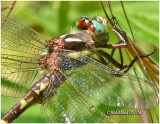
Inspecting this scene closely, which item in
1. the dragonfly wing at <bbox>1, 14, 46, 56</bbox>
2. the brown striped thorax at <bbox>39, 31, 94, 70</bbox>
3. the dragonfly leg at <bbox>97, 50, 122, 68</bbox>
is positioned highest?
the dragonfly wing at <bbox>1, 14, 46, 56</bbox>

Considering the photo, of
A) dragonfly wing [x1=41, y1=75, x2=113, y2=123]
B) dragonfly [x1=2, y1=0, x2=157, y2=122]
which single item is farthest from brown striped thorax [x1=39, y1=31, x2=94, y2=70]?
dragonfly wing [x1=41, y1=75, x2=113, y2=123]

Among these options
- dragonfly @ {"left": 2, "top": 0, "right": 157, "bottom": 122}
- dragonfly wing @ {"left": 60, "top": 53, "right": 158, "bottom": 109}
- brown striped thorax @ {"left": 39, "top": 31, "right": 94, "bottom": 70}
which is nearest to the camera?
dragonfly wing @ {"left": 60, "top": 53, "right": 158, "bottom": 109}

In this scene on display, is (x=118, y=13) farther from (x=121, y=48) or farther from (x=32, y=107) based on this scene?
(x=32, y=107)

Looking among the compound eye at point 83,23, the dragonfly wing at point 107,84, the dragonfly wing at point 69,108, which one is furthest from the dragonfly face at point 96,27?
the dragonfly wing at point 69,108

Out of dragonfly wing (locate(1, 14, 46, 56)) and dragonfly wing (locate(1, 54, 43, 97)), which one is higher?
dragonfly wing (locate(1, 14, 46, 56))

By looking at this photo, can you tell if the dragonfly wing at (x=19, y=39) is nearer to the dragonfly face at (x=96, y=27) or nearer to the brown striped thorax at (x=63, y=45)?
the brown striped thorax at (x=63, y=45)

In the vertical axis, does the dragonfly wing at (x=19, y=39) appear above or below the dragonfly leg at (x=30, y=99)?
above

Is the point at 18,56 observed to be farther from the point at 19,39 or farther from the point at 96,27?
the point at 96,27

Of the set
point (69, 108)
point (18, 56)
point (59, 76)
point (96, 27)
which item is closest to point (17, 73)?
point (18, 56)

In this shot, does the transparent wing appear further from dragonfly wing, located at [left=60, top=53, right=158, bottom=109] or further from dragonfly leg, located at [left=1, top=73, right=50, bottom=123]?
dragonfly wing, located at [left=60, top=53, right=158, bottom=109]
